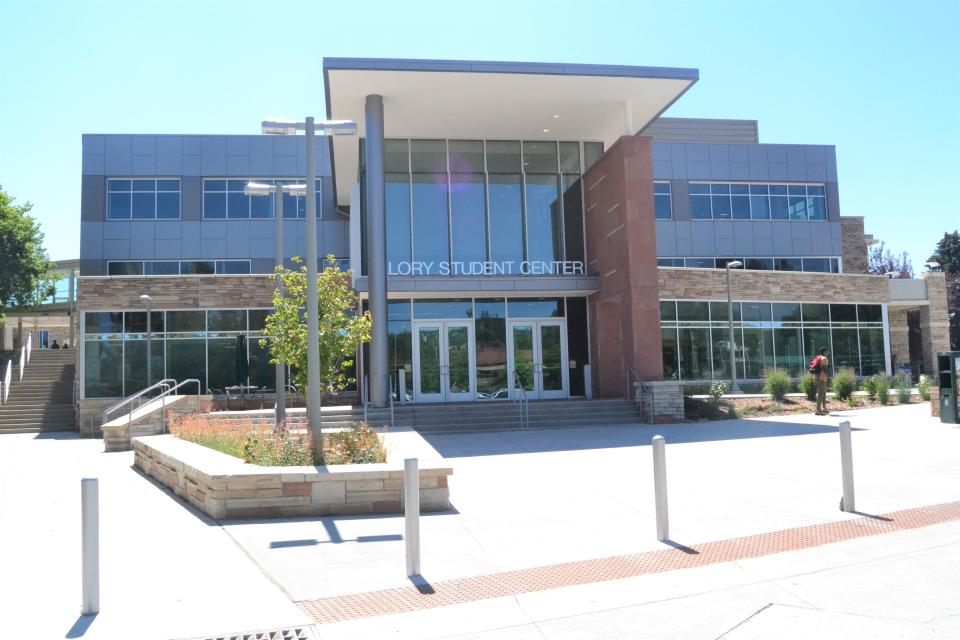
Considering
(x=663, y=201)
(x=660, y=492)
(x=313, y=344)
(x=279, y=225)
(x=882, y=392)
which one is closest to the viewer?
(x=660, y=492)

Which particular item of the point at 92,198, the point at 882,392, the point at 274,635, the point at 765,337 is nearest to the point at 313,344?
the point at 274,635

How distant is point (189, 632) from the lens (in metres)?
5.17

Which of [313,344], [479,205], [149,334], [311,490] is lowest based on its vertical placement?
[311,490]

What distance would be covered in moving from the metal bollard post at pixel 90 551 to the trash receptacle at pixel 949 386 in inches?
672

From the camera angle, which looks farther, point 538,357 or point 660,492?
point 538,357

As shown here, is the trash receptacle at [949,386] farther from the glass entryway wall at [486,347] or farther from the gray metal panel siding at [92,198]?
the gray metal panel siding at [92,198]

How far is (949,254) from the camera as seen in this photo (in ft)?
198

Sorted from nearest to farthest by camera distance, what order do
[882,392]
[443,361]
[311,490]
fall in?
[311,490], [882,392], [443,361]

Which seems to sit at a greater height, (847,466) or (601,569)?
(847,466)

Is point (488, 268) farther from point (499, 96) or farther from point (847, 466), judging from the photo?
point (847, 466)

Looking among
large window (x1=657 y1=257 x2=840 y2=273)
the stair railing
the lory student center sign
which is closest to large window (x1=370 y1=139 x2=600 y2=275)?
the lory student center sign

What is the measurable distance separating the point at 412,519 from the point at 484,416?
13.1 meters

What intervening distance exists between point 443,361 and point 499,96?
305 inches

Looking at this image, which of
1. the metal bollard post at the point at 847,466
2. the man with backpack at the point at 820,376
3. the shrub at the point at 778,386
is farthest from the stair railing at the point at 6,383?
the metal bollard post at the point at 847,466
